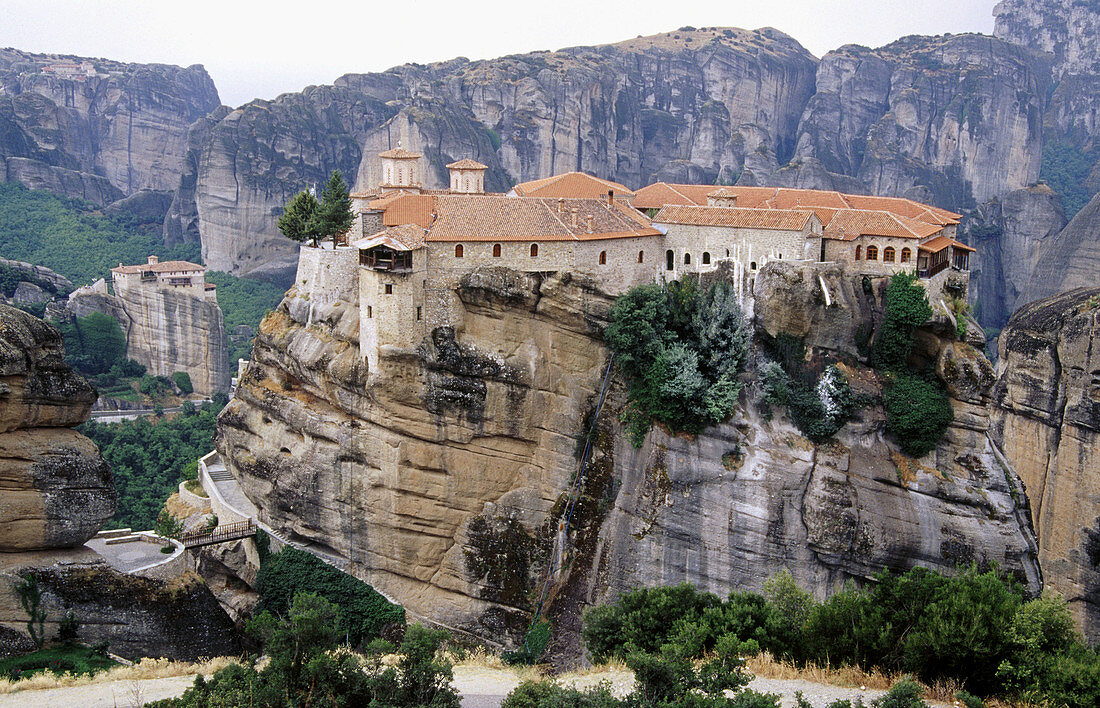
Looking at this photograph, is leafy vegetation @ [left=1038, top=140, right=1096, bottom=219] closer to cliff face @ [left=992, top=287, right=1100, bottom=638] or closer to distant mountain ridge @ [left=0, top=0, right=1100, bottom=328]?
distant mountain ridge @ [left=0, top=0, right=1100, bottom=328]

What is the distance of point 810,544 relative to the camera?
3047cm

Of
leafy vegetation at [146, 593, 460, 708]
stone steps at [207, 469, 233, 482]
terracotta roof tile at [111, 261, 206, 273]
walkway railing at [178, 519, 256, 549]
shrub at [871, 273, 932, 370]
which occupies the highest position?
shrub at [871, 273, 932, 370]

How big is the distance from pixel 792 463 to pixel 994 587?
13132 millimetres

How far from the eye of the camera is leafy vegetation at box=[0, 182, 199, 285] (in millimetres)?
81250

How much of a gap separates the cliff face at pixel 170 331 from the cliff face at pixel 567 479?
118 ft

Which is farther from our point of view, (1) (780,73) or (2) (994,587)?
(1) (780,73)

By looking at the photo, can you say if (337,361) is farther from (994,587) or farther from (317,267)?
(994,587)

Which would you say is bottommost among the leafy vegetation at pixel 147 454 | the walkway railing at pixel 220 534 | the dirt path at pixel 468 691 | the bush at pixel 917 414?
the leafy vegetation at pixel 147 454

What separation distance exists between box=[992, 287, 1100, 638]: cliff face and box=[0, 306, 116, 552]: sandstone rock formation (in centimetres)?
3396

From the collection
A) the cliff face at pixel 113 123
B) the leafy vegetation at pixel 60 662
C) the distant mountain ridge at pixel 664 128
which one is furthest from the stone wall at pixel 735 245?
the cliff face at pixel 113 123

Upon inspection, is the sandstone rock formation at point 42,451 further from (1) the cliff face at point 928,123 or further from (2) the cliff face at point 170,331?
(1) the cliff face at point 928,123

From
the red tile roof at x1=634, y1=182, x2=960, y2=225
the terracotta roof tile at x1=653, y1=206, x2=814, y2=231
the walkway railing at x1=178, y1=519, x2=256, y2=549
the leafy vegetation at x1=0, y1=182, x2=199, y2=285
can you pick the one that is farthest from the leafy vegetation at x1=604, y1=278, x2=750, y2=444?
the leafy vegetation at x1=0, y1=182, x2=199, y2=285

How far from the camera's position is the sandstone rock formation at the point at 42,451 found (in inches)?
897

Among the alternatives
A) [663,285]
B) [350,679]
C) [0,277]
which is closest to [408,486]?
[663,285]
